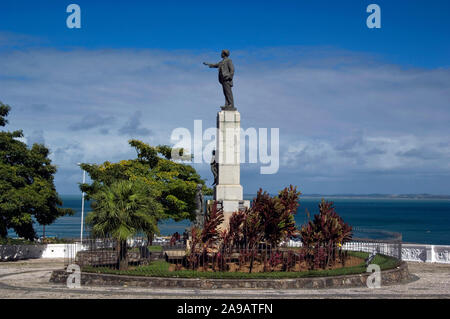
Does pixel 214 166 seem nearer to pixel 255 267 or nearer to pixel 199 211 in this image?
pixel 199 211

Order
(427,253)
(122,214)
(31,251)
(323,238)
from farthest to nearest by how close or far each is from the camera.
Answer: (31,251) → (427,253) → (323,238) → (122,214)

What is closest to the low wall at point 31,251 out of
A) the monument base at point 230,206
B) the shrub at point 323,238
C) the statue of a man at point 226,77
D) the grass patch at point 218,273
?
the monument base at point 230,206

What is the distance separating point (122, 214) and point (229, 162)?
560cm

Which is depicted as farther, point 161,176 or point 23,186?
point 161,176

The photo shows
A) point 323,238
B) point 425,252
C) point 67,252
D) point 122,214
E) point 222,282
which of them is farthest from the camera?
point 67,252

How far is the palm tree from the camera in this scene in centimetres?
1866

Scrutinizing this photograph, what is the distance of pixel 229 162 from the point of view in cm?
2241

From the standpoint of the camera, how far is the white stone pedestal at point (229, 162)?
72.4 feet

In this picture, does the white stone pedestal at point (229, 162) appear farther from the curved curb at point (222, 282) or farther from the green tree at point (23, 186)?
the green tree at point (23, 186)

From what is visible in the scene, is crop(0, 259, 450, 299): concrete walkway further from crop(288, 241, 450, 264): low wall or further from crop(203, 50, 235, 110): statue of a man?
crop(203, 50, 235, 110): statue of a man

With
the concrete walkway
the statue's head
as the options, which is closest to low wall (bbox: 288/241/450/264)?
the concrete walkway

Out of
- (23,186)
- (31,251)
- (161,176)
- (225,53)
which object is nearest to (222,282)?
(225,53)

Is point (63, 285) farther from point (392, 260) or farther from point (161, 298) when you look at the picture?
point (392, 260)
